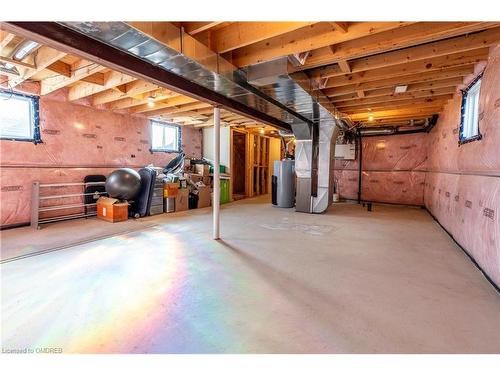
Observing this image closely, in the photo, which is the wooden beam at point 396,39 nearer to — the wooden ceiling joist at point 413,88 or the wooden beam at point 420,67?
the wooden beam at point 420,67

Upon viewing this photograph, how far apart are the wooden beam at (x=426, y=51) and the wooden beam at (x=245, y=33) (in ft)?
3.99

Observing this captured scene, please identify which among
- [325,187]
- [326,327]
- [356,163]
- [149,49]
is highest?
[149,49]

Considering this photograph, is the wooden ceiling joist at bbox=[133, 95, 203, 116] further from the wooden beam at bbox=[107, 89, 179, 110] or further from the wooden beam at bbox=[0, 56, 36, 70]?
the wooden beam at bbox=[0, 56, 36, 70]

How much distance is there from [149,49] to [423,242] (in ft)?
13.7

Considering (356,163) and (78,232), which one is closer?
(78,232)

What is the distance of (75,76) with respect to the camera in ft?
11.6

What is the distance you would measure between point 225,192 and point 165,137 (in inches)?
90.6

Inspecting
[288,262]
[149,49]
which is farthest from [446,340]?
[149,49]

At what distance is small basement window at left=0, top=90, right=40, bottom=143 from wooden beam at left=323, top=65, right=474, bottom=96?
5177mm

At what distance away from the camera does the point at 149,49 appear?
2100mm

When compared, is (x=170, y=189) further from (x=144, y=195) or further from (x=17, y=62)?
(x=17, y=62)

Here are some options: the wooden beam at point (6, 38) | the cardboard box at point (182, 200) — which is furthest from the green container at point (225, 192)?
the wooden beam at point (6, 38)

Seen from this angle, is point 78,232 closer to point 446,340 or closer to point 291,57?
point 291,57

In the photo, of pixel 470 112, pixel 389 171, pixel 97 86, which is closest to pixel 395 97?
pixel 470 112
